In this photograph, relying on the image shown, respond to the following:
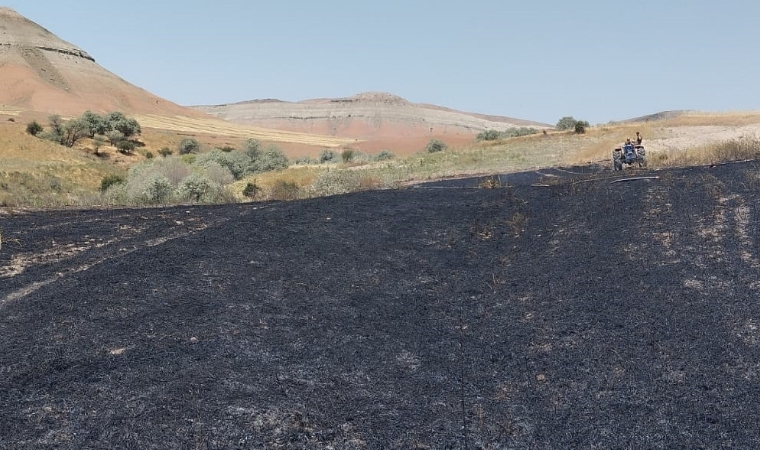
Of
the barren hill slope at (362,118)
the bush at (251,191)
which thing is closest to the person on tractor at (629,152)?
the bush at (251,191)

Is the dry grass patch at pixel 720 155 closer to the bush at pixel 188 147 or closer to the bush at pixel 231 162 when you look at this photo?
the bush at pixel 231 162

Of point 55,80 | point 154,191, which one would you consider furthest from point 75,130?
point 55,80

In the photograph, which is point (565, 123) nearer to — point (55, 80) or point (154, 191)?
point (154, 191)

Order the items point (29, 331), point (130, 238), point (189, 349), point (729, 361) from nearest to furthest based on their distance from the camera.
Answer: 1. point (729, 361)
2. point (189, 349)
3. point (29, 331)
4. point (130, 238)

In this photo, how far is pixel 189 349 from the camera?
237 inches

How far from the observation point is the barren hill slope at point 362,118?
150 metres

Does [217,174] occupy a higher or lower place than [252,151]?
lower

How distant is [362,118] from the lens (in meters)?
156

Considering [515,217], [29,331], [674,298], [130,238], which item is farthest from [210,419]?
[515,217]

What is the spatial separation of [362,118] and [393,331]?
499 ft

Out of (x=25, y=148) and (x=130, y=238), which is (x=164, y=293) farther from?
(x=25, y=148)

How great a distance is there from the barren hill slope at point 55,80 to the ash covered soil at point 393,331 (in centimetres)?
9183

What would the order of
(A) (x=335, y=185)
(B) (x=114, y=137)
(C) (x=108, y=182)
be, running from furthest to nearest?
(B) (x=114, y=137) → (C) (x=108, y=182) → (A) (x=335, y=185)

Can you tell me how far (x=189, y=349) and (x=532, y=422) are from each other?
344 centimetres
